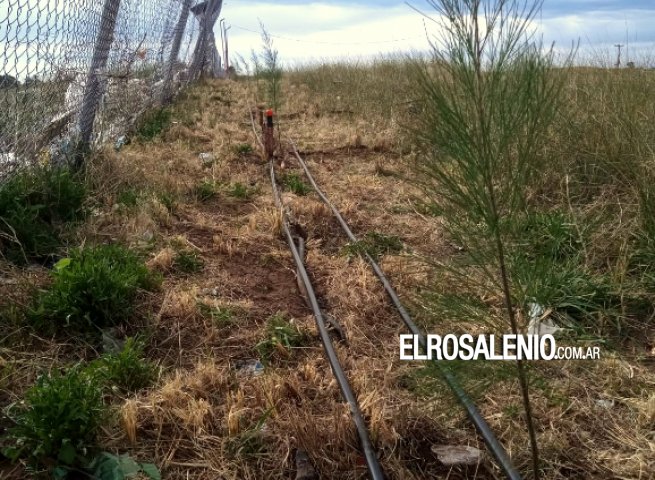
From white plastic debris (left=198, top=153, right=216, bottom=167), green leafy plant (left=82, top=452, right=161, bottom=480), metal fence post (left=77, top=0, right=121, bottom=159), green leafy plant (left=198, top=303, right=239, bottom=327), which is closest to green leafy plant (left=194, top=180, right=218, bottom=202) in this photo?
metal fence post (left=77, top=0, right=121, bottom=159)

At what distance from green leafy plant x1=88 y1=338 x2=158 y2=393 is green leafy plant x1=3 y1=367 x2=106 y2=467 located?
31cm

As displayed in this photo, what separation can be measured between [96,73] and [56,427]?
3313 mm

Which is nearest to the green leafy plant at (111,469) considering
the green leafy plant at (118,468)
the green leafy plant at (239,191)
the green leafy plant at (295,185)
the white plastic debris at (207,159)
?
the green leafy plant at (118,468)

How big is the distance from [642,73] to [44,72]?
16.0 ft

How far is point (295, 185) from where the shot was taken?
553 centimetres

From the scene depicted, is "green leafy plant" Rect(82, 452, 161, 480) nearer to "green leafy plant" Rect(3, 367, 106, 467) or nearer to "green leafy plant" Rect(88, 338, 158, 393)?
"green leafy plant" Rect(3, 367, 106, 467)

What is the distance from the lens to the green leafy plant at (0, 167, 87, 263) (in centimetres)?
318

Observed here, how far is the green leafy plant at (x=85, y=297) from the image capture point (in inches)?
103

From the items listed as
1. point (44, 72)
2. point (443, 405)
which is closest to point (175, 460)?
point (443, 405)

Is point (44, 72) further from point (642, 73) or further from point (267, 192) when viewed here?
point (642, 73)

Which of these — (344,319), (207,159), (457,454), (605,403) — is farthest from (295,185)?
(457,454)

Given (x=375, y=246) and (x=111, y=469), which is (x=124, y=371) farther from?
(x=375, y=246)

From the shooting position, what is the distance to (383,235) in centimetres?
421

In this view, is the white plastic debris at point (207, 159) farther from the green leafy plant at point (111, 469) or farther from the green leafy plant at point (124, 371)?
the green leafy plant at point (111, 469)
